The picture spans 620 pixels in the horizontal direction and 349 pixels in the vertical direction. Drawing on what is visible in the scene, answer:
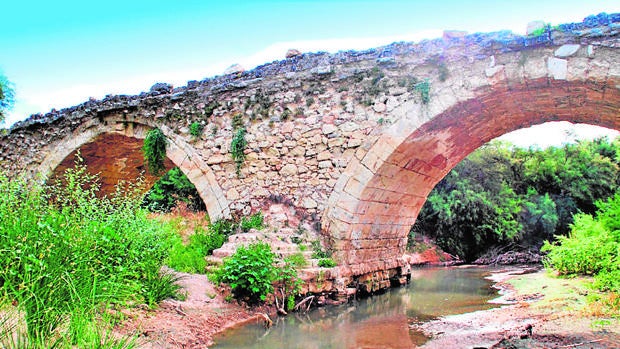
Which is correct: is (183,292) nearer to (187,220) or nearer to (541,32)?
(541,32)

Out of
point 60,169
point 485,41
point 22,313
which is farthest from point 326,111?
point 60,169

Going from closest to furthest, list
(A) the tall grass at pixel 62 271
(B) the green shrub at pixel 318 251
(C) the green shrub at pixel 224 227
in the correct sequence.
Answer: (A) the tall grass at pixel 62 271 → (B) the green shrub at pixel 318 251 → (C) the green shrub at pixel 224 227

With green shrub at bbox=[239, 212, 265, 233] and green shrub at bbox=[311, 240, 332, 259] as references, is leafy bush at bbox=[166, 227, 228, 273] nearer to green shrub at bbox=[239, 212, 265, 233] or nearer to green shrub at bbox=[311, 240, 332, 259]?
green shrub at bbox=[239, 212, 265, 233]

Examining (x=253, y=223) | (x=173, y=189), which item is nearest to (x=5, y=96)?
(x=173, y=189)

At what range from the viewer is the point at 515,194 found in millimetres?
17000

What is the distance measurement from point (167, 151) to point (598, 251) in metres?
6.99

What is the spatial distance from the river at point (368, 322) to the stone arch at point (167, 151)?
274 cm

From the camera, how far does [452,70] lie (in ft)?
21.4

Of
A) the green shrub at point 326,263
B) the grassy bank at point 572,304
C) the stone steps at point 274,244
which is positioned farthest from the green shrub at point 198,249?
the grassy bank at point 572,304

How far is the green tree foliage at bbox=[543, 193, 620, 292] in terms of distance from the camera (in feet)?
18.8

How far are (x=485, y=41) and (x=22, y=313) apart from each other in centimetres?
589

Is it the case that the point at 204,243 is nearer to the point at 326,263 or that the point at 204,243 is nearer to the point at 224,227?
the point at 224,227

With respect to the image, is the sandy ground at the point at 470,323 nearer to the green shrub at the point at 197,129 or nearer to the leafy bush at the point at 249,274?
the leafy bush at the point at 249,274

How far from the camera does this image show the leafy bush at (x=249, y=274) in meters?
5.48
